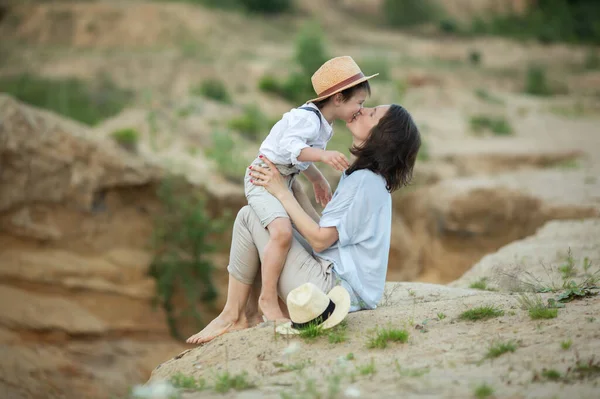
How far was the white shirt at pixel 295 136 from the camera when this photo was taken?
427 centimetres

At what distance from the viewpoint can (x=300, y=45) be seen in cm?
1892

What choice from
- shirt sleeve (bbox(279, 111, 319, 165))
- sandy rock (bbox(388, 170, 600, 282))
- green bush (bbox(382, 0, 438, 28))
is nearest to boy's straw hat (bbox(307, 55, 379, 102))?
shirt sleeve (bbox(279, 111, 319, 165))

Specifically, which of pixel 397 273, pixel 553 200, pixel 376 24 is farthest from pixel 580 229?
pixel 376 24

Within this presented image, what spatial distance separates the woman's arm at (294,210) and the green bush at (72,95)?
397 inches

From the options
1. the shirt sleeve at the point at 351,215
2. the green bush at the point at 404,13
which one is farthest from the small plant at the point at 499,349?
the green bush at the point at 404,13

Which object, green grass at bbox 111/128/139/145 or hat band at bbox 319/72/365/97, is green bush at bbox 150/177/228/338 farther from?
hat band at bbox 319/72/365/97

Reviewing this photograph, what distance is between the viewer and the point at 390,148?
4.19 meters

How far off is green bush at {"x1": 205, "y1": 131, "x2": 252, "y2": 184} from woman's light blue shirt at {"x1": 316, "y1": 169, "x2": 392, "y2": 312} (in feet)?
21.4

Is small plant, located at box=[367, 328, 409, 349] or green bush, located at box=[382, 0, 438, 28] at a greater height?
green bush, located at box=[382, 0, 438, 28]

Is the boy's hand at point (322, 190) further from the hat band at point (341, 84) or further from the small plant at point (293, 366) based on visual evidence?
the small plant at point (293, 366)

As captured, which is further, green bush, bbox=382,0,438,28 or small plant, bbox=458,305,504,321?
green bush, bbox=382,0,438,28

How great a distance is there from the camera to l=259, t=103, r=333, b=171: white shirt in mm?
4270

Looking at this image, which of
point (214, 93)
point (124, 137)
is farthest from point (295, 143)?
point (214, 93)

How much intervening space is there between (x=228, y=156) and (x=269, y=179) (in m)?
7.42
